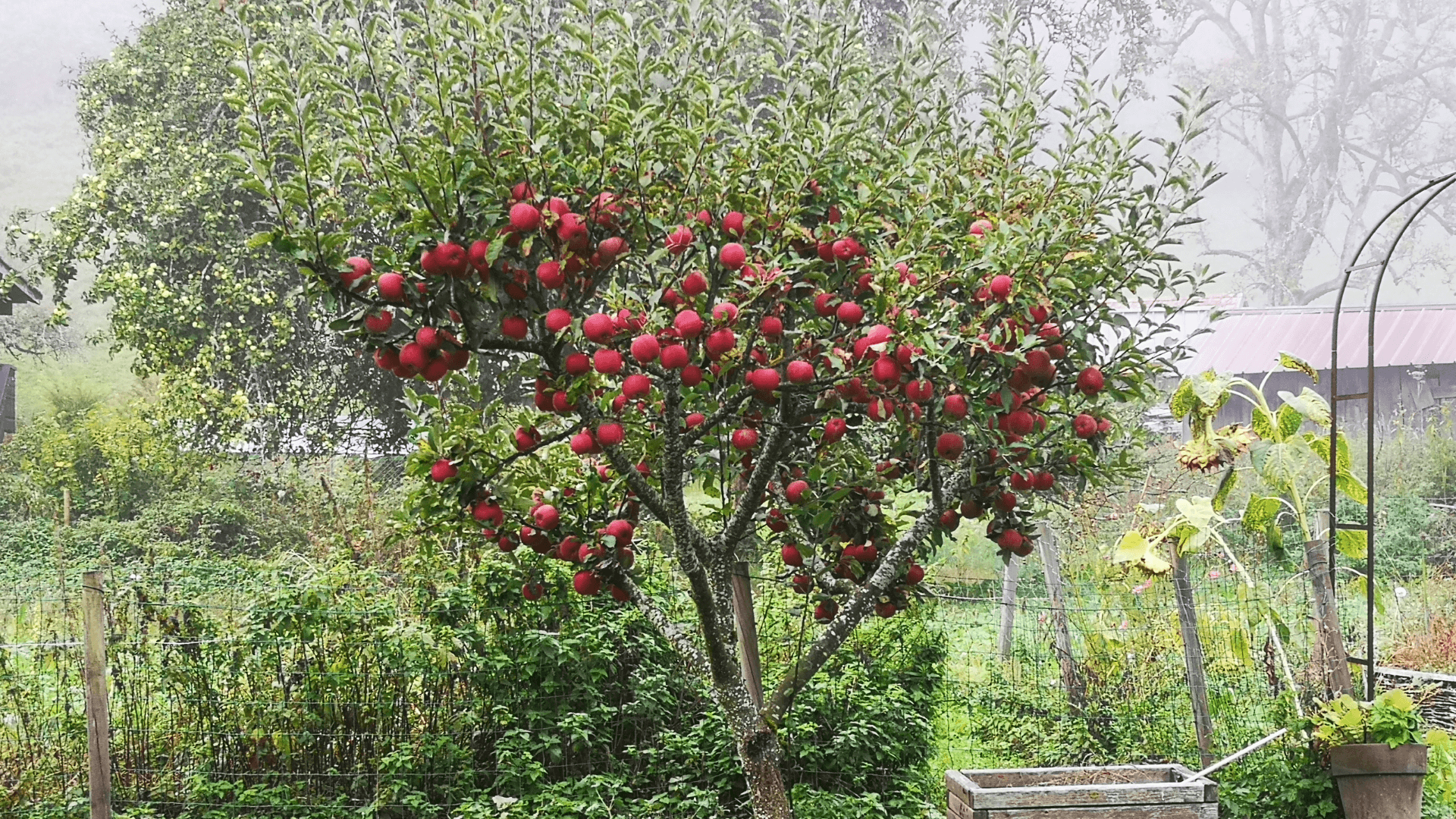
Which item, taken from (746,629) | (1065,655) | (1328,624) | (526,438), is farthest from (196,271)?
(1328,624)

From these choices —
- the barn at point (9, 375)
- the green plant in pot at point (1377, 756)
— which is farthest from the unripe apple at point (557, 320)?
the barn at point (9, 375)

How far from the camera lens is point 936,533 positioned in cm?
215

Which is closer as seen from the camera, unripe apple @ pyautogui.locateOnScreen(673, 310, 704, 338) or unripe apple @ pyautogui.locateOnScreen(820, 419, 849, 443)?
unripe apple @ pyautogui.locateOnScreen(673, 310, 704, 338)

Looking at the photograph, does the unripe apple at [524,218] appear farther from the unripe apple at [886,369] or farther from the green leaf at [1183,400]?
the green leaf at [1183,400]

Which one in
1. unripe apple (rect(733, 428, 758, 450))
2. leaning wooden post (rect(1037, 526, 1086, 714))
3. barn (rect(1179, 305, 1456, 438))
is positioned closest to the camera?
unripe apple (rect(733, 428, 758, 450))

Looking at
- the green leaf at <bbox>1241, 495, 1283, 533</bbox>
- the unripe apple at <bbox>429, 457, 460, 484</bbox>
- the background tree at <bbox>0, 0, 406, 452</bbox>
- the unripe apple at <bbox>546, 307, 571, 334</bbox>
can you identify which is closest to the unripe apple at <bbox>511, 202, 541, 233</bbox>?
the unripe apple at <bbox>546, 307, 571, 334</bbox>

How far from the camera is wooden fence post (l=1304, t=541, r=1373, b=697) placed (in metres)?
3.22

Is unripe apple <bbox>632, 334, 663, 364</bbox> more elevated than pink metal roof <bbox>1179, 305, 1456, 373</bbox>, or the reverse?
pink metal roof <bbox>1179, 305, 1456, 373</bbox>

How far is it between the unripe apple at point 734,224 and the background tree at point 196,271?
5515 mm

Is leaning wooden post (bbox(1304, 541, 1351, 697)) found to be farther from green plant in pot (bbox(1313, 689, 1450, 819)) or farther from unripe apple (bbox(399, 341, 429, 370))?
unripe apple (bbox(399, 341, 429, 370))

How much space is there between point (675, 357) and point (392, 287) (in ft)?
1.33

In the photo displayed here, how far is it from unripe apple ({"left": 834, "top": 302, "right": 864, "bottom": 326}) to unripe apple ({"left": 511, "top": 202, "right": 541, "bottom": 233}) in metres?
0.50

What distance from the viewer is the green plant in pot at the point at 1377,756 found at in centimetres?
288

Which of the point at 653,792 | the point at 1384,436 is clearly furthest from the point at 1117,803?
the point at 1384,436
